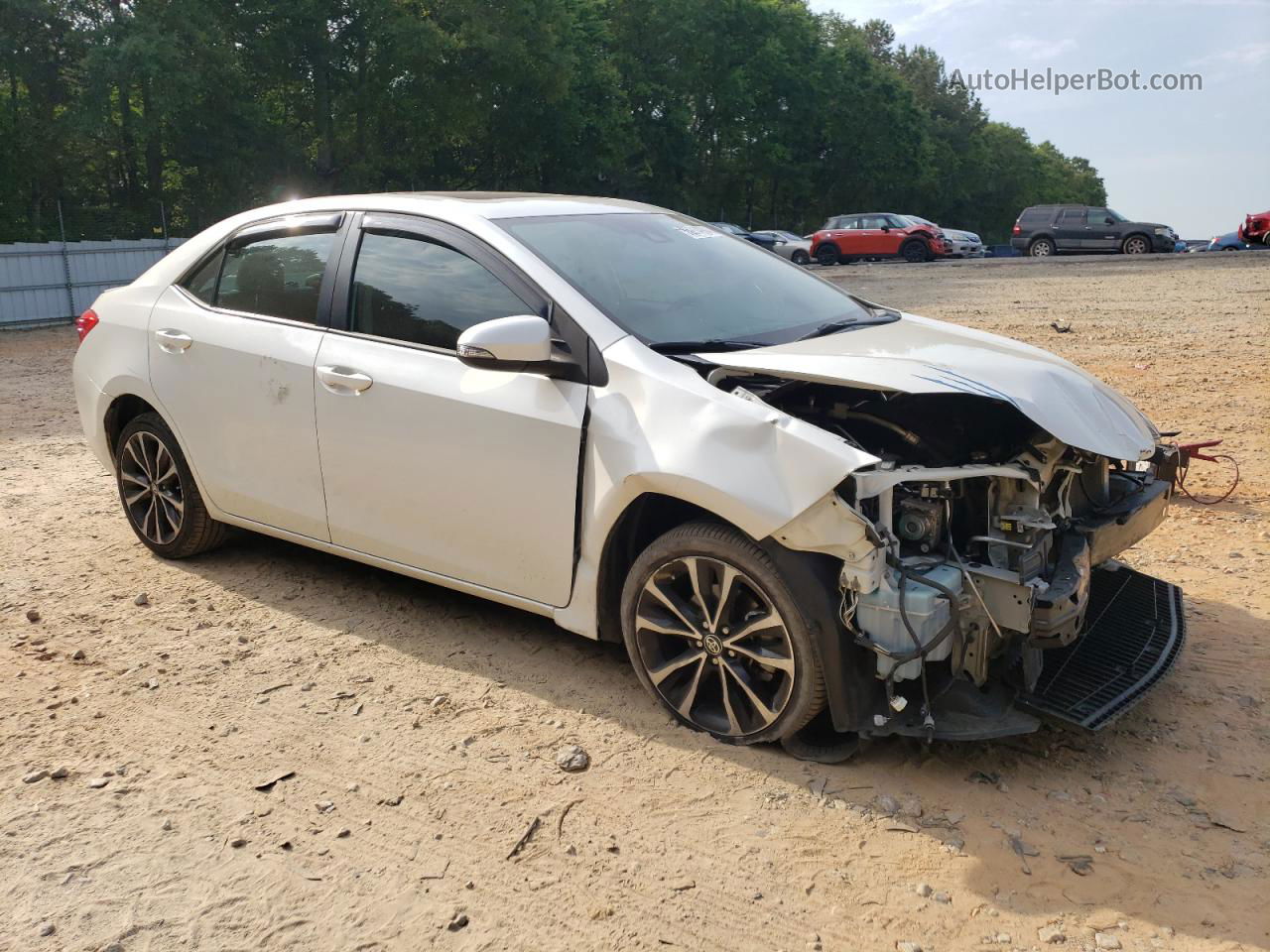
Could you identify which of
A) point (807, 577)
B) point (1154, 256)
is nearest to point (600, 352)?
point (807, 577)

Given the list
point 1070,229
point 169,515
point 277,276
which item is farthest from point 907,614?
point 1070,229

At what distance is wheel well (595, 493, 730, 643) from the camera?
12.3ft

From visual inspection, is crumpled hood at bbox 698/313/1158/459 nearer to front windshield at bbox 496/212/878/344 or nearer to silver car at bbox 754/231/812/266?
front windshield at bbox 496/212/878/344

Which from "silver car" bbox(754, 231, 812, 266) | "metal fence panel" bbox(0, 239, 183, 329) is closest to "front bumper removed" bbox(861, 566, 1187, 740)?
"metal fence panel" bbox(0, 239, 183, 329)

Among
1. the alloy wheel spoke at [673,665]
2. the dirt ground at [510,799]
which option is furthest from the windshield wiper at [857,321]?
the dirt ground at [510,799]

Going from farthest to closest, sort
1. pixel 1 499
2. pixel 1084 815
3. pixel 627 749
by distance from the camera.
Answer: pixel 1 499 < pixel 627 749 < pixel 1084 815

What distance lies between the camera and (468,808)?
3.38 metres

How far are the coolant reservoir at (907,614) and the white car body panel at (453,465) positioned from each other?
3.49 feet

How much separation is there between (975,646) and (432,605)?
2.46 metres

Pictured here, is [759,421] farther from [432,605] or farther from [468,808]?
[432,605]

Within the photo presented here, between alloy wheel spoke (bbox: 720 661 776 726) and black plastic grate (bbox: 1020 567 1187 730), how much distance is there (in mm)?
778

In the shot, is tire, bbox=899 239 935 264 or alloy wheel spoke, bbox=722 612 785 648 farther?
tire, bbox=899 239 935 264

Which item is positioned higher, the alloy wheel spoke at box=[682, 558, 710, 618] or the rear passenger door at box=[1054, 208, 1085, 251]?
the rear passenger door at box=[1054, 208, 1085, 251]

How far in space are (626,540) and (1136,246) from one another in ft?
102
